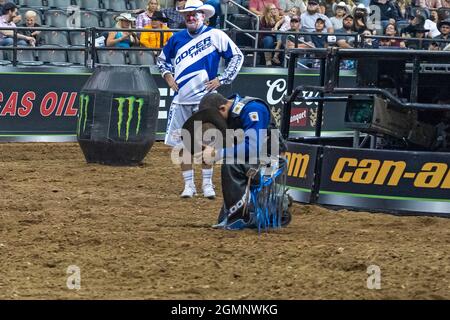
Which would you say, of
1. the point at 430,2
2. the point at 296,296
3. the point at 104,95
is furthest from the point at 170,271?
the point at 430,2

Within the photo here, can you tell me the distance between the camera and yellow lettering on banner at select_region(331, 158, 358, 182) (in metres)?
9.70

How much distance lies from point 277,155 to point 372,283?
244cm

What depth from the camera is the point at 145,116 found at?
43.9ft

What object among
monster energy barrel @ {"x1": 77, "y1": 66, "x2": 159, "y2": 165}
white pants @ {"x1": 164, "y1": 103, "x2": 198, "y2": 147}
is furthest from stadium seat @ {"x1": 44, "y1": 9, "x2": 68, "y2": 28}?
white pants @ {"x1": 164, "y1": 103, "x2": 198, "y2": 147}

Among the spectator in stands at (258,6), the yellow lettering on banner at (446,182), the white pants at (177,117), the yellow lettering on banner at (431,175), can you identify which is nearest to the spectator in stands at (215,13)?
the spectator in stands at (258,6)

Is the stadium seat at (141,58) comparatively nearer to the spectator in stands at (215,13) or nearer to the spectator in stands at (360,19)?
the spectator in stands at (215,13)

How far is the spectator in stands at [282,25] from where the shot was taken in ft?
59.8

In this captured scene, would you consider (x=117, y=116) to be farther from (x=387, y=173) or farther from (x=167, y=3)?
(x=167, y=3)

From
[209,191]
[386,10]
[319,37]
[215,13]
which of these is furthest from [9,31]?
[386,10]

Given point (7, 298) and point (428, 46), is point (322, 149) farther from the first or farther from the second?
point (428, 46)

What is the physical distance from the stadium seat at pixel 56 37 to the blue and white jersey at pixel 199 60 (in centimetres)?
643

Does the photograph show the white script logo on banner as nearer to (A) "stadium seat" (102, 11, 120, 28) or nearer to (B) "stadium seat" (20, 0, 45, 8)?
(A) "stadium seat" (102, 11, 120, 28)

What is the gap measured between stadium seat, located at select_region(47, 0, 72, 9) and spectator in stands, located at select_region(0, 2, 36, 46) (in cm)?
185

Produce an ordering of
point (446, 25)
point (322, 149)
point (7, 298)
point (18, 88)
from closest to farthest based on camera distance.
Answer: point (7, 298), point (322, 149), point (18, 88), point (446, 25)
